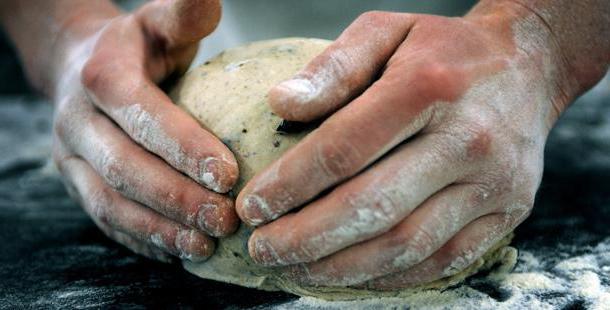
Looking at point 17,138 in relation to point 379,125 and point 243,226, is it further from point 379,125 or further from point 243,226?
point 379,125

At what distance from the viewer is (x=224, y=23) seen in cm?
249

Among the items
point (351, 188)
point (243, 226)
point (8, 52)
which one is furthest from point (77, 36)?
point (8, 52)

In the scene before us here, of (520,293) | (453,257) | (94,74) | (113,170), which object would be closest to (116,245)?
(113,170)

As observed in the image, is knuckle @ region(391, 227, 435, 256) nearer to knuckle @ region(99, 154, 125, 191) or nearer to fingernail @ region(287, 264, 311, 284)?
fingernail @ region(287, 264, 311, 284)

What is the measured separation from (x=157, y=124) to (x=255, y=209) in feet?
1.02

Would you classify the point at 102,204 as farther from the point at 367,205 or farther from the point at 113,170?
the point at 367,205

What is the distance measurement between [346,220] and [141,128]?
20.2 inches

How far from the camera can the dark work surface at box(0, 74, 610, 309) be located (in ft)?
3.96

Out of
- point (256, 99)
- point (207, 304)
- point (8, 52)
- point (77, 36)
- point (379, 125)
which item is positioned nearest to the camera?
point (379, 125)

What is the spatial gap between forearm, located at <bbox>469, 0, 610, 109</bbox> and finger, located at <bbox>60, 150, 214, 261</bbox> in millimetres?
816

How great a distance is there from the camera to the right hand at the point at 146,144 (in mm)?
1163

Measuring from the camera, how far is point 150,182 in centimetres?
121

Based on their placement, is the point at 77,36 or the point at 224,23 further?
the point at 224,23

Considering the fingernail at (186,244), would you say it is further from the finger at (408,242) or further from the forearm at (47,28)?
the forearm at (47,28)
